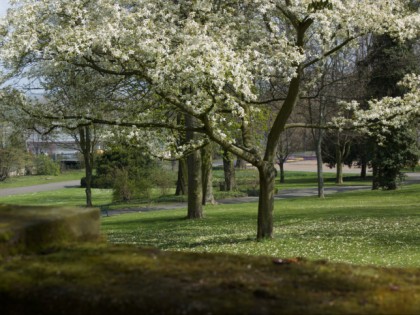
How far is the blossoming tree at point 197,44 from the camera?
38.1 ft

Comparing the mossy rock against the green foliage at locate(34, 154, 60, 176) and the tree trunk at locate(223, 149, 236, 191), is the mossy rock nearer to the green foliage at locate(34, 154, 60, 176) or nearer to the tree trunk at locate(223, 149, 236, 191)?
the tree trunk at locate(223, 149, 236, 191)

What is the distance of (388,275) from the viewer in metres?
3.37

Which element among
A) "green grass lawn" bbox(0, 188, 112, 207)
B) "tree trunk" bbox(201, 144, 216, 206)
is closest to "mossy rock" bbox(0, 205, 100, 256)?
"tree trunk" bbox(201, 144, 216, 206)

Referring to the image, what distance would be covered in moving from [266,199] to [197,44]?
4.66 meters

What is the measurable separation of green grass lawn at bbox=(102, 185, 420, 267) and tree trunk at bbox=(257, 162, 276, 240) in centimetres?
38

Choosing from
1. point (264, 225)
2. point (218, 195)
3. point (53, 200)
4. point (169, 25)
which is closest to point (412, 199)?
point (218, 195)

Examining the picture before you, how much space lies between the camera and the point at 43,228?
11.8 feet

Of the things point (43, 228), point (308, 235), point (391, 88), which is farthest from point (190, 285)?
point (391, 88)

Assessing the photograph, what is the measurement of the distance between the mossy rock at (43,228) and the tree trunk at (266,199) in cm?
1023

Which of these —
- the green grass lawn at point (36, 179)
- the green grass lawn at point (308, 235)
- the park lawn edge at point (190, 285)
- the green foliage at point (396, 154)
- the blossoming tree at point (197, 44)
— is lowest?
the green grass lawn at point (308, 235)

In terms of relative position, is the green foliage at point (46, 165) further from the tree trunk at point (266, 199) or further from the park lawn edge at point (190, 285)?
the park lawn edge at point (190, 285)

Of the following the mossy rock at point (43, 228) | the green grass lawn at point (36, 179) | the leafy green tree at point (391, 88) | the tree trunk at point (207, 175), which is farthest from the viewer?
the green grass lawn at point (36, 179)

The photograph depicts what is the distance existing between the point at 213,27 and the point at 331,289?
482 inches

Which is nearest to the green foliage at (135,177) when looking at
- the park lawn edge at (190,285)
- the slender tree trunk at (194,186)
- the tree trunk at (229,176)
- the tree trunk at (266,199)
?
the tree trunk at (229,176)
